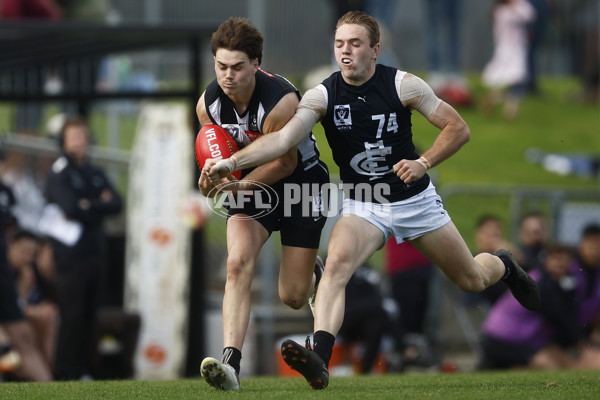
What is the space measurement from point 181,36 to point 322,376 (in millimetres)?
5831

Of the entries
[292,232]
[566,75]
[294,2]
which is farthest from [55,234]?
[566,75]

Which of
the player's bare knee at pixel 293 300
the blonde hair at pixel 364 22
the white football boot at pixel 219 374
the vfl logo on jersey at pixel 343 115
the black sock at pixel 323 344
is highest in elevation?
the blonde hair at pixel 364 22

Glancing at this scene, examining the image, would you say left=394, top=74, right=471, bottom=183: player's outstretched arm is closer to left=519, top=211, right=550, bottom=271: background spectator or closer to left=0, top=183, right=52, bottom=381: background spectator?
left=0, top=183, right=52, bottom=381: background spectator

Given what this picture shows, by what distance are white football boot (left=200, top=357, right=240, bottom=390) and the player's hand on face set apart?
1.53m

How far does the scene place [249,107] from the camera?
21.2 ft

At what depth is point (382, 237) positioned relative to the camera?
6.63m

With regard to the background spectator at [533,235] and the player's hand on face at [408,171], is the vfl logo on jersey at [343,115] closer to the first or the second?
the player's hand on face at [408,171]

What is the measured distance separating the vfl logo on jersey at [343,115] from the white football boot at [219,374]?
1649 millimetres

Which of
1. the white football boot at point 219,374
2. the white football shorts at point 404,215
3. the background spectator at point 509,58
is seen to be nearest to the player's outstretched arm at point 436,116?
the white football shorts at point 404,215

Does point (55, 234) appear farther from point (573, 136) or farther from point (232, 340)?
point (573, 136)

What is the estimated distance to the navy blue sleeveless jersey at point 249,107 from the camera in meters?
6.44

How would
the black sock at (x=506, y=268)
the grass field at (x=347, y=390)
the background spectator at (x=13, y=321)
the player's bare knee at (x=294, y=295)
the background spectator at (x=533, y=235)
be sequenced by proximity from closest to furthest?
1. the grass field at (x=347, y=390)
2. the player's bare knee at (x=294, y=295)
3. the black sock at (x=506, y=268)
4. the background spectator at (x=13, y=321)
5. the background spectator at (x=533, y=235)

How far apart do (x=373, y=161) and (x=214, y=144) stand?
103 centimetres

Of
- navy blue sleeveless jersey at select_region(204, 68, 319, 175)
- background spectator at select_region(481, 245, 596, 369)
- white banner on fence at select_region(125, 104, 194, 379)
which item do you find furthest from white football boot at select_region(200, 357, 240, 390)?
white banner on fence at select_region(125, 104, 194, 379)
